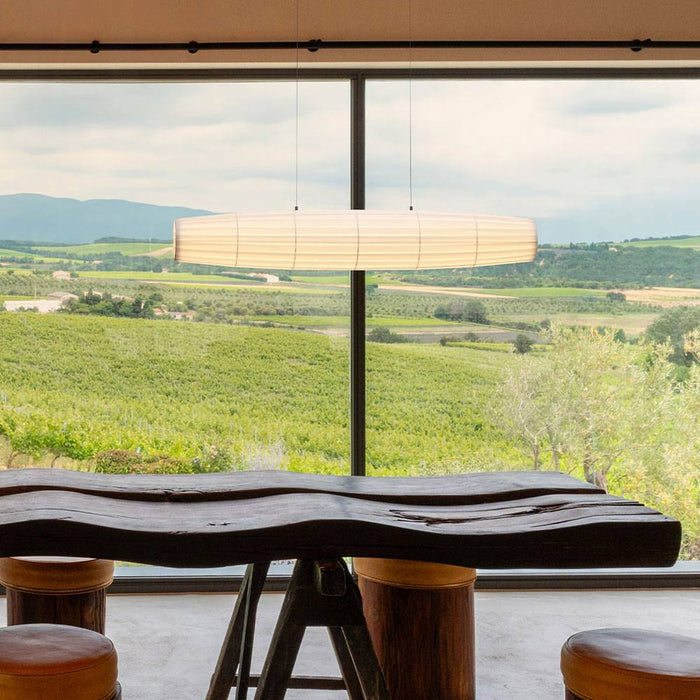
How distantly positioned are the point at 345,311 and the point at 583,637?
2.18 m

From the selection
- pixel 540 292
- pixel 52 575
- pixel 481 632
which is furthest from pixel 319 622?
pixel 540 292

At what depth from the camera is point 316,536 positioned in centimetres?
197

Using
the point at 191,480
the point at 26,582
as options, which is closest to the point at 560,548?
the point at 191,480

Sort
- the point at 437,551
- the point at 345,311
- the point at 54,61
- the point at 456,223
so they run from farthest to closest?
the point at 345,311, the point at 54,61, the point at 456,223, the point at 437,551

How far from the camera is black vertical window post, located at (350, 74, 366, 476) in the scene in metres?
3.92

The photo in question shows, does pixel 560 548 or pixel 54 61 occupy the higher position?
pixel 54 61

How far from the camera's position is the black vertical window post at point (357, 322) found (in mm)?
3924

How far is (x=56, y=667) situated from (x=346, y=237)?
132 centimetres

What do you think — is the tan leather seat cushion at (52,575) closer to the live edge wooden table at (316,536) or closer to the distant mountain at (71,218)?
the live edge wooden table at (316,536)

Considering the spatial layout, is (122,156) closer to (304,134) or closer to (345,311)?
(304,134)

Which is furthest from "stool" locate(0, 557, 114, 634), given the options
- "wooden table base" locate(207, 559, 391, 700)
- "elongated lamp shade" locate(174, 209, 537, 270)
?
"elongated lamp shade" locate(174, 209, 537, 270)

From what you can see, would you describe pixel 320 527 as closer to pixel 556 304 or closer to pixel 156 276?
pixel 156 276

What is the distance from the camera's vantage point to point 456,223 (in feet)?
7.86

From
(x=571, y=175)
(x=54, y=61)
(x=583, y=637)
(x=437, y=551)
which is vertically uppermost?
(x=54, y=61)
